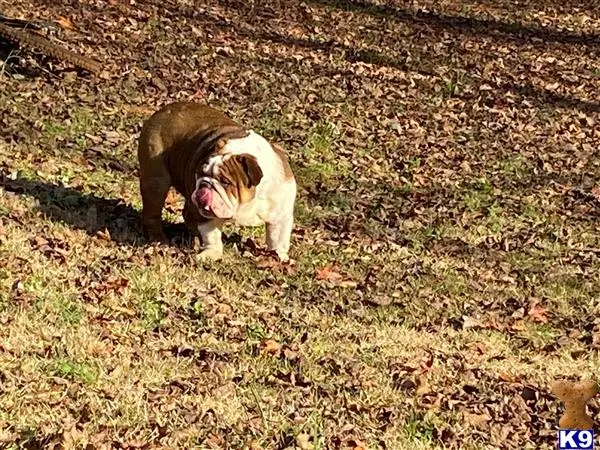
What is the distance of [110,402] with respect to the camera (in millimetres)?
5156

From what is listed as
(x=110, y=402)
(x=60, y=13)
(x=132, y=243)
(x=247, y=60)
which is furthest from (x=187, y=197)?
(x=60, y=13)

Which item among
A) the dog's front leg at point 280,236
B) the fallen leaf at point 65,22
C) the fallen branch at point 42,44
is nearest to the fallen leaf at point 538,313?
the dog's front leg at point 280,236

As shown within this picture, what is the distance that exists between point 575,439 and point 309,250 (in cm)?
348

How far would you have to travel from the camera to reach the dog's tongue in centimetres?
702

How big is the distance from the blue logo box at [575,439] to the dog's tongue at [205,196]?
285cm

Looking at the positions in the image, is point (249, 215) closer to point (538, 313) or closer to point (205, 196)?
point (205, 196)

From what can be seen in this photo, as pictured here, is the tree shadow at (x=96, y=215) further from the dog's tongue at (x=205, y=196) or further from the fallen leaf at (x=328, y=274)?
the dog's tongue at (x=205, y=196)

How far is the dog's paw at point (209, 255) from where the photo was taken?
7.67m

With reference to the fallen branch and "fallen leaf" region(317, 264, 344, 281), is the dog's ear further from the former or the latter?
the fallen branch

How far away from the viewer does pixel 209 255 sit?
770cm

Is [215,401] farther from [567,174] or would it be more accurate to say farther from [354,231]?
[567,174]

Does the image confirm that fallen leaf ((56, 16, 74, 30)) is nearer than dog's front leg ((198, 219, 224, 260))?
No

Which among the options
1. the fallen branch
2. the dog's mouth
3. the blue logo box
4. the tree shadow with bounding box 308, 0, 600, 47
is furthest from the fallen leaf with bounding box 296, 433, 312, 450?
the tree shadow with bounding box 308, 0, 600, 47

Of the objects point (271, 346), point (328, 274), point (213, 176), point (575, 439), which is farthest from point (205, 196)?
point (575, 439)
